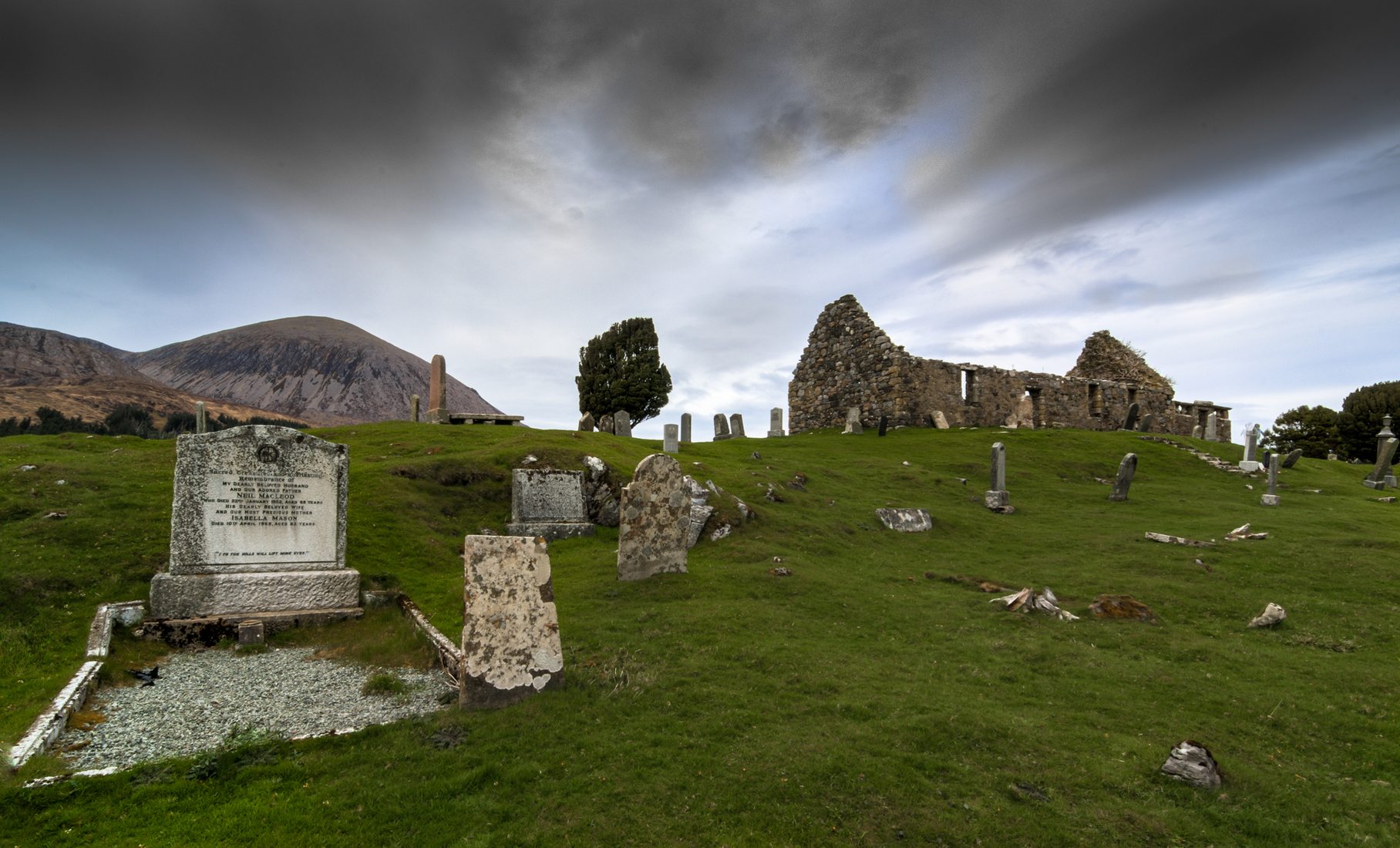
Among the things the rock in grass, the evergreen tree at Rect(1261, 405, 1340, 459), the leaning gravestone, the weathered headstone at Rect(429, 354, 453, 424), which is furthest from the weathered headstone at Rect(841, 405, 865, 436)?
the evergreen tree at Rect(1261, 405, 1340, 459)

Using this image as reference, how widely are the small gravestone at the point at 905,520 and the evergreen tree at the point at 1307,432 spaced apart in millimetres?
50336

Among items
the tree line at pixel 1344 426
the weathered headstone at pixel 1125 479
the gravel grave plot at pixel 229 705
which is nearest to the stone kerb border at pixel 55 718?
the gravel grave plot at pixel 229 705

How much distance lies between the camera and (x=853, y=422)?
119ft

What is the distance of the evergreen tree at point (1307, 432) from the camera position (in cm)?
5109

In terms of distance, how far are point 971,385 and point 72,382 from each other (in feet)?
416

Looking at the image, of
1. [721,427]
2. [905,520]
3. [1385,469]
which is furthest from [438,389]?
[1385,469]

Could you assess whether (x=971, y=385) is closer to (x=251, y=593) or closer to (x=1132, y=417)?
(x=1132, y=417)

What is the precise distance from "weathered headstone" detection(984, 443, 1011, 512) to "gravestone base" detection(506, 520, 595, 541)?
43.9 ft

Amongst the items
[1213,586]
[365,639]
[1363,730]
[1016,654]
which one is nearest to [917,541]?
[1213,586]

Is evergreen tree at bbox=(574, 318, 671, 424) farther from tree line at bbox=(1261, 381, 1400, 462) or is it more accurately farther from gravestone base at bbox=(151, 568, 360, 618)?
tree line at bbox=(1261, 381, 1400, 462)

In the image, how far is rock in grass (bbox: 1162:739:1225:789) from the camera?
581 centimetres

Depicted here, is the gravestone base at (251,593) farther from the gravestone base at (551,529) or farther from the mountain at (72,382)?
the mountain at (72,382)

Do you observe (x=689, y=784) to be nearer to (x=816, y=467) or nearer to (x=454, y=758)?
(x=454, y=758)

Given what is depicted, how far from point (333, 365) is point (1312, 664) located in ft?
575
